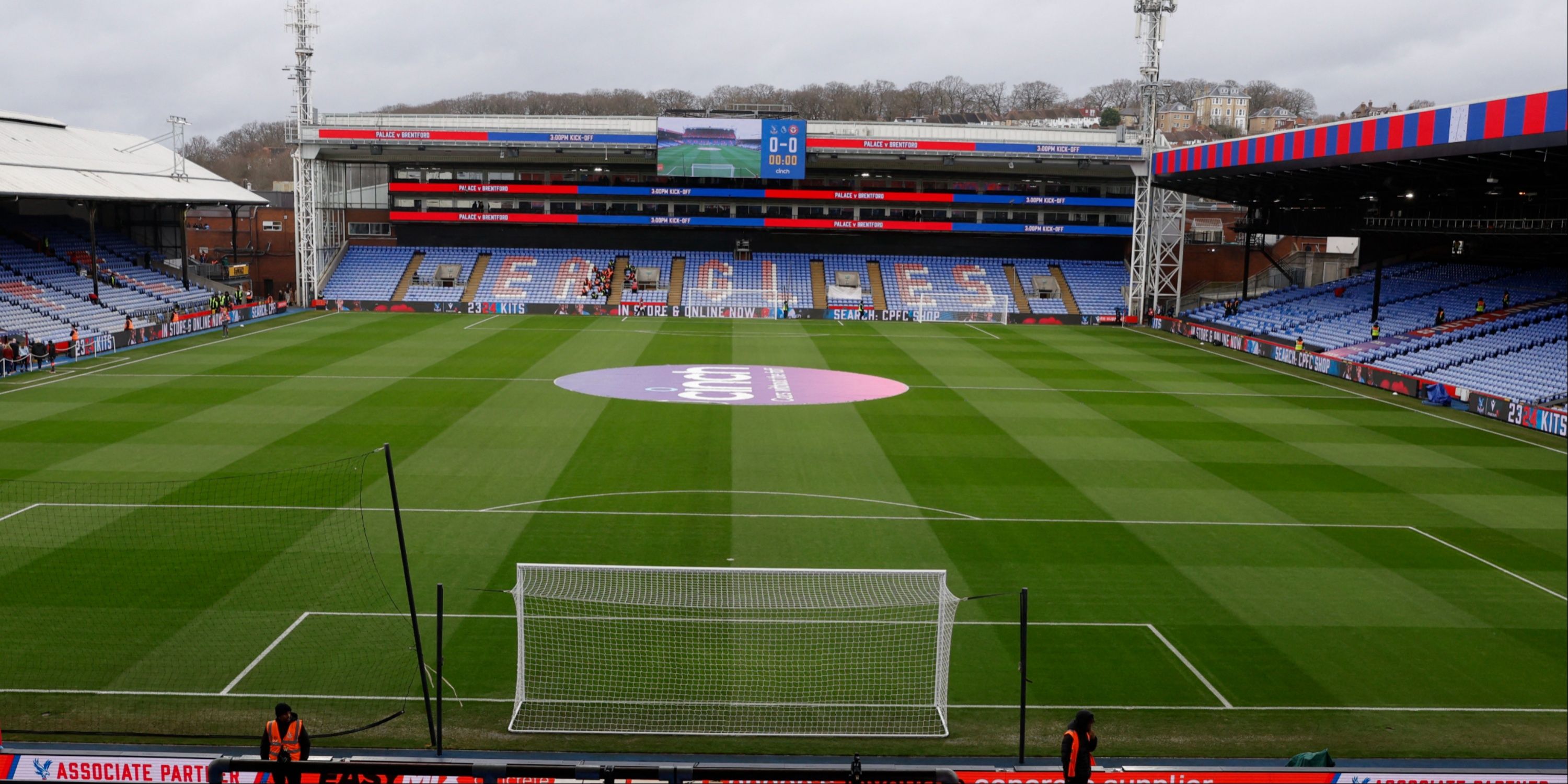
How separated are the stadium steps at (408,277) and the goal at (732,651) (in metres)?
52.3

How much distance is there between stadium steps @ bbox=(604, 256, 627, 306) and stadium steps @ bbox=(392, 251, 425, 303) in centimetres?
1206

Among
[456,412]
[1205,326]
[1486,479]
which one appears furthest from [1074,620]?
[1205,326]

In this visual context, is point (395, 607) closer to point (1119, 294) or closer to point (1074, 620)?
point (1074, 620)

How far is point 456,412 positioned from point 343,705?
1848 centimetres

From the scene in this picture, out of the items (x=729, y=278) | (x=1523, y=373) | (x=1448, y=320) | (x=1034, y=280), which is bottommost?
(x=1523, y=373)

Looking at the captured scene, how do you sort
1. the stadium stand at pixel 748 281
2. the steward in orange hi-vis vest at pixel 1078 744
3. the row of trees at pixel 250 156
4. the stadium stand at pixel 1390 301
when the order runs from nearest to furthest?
1. the steward in orange hi-vis vest at pixel 1078 744
2. the stadium stand at pixel 1390 301
3. the stadium stand at pixel 748 281
4. the row of trees at pixel 250 156

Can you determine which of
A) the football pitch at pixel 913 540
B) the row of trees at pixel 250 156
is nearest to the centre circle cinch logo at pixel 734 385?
the football pitch at pixel 913 540

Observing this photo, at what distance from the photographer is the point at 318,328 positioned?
52781 millimetres

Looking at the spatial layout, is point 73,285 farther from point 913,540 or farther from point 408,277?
point 913,540

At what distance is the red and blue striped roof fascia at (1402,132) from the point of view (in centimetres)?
3141

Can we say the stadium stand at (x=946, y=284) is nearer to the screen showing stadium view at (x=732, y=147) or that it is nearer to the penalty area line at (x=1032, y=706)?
the screen showing stadium view at (x=732, y=147)

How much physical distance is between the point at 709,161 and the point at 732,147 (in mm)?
1645

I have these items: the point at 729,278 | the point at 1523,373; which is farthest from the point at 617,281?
the point at 1523,373

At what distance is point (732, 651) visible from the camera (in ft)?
48.7
